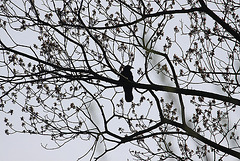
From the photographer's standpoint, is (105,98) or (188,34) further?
(188,34)

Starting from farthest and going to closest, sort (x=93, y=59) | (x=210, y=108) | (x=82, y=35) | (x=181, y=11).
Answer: (x=210, y=108), (x=82, y=35), (x=93, y=59), (x=181, y=11)

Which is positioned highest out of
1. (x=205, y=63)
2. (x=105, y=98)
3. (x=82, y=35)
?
(x=82, y=35)

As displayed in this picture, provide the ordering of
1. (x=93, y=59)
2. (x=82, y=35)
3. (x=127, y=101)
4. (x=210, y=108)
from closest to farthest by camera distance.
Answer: (x=93, y=59) → (x=82, y=35) → (x=210, y=108) → (x=127, y=101)

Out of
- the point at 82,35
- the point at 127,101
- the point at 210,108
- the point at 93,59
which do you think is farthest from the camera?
the point at 127,101

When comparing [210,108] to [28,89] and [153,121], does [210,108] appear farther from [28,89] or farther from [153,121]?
[28,89]

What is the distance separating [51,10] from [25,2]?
1.43 ft

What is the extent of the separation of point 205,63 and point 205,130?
1.35m

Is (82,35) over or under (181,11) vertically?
over

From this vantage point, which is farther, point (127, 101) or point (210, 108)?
point (127, 101)

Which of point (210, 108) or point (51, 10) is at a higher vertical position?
point (51, 10)

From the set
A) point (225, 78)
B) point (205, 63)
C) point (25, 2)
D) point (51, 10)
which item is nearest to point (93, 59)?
point (51, 10)

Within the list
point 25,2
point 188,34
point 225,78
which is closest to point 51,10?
point 25,2

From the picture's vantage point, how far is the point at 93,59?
4531mm

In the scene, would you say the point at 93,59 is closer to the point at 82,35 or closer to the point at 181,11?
the point at 82,35
